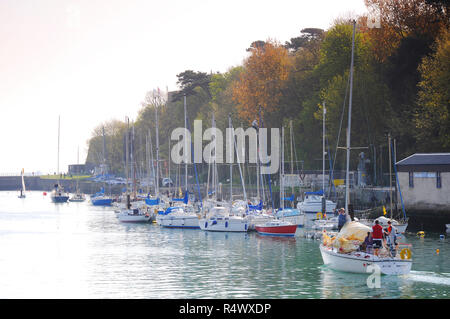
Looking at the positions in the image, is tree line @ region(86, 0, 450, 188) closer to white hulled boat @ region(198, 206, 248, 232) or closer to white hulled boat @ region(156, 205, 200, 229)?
white hulled boat @ region(198, 206, 248, 232)

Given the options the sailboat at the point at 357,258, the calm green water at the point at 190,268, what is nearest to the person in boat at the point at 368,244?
the sailboat at the point at 357,258

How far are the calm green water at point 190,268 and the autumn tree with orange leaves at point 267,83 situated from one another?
3495 centimetres

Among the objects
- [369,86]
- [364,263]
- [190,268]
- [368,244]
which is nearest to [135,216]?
[369,86]

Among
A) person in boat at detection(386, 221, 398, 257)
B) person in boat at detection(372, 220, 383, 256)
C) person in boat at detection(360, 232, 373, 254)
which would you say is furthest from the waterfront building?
person in boat at detection(360, 232, 373, 254)

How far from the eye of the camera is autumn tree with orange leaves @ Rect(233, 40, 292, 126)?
99.9 metres

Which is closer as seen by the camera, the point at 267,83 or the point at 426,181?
the point at 426,181

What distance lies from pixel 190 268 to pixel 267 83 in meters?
59.4

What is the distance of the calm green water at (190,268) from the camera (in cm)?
3528

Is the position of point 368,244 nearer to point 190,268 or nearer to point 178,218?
point 190,268

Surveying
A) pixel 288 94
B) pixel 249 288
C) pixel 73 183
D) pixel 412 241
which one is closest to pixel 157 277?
pixel 249 288

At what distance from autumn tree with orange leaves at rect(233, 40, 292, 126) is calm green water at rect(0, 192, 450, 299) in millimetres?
34954

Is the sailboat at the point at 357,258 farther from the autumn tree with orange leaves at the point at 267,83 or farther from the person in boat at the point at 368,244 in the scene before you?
the autumn tree with orange leaves at the point at 267,83

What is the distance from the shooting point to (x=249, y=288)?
118 feet

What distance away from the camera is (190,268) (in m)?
44.0
